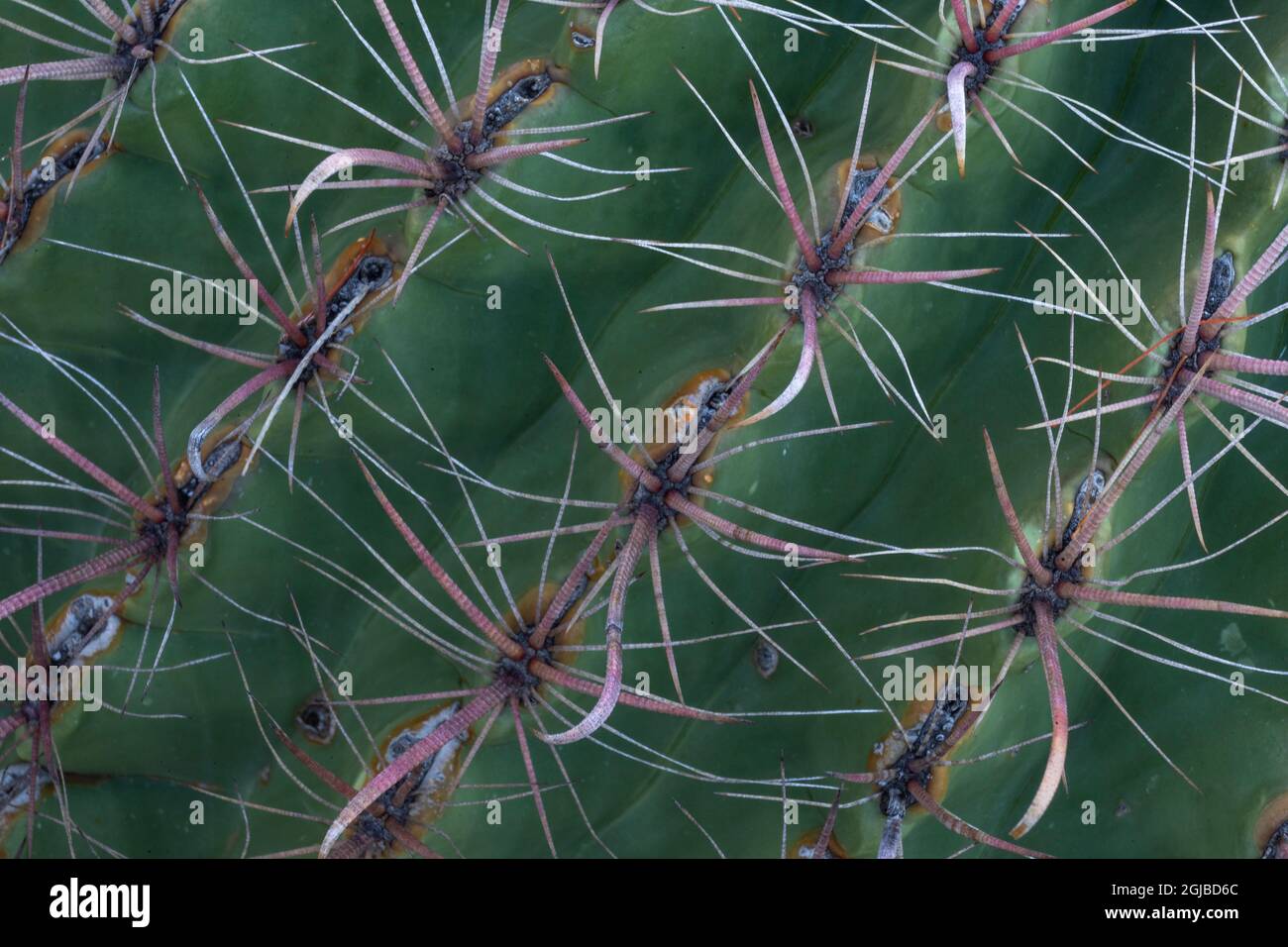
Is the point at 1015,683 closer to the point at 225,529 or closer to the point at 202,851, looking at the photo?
the point at 225,529

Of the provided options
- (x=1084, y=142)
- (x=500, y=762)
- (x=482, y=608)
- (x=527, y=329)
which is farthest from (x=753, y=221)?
(x=500, y=762)

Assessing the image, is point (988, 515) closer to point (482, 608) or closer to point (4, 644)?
point (482, 608)

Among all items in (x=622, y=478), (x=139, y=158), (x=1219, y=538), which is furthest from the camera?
(x=1219, y=538)

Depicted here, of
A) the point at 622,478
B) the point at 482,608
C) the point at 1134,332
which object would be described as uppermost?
the point at 1134,332

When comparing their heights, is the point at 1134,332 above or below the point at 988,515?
above

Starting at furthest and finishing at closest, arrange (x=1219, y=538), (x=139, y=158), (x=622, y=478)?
(x=1219, y=538), (x=139, y=158), (x=622, y=478)

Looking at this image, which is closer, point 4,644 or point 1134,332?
point 1134,332
